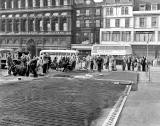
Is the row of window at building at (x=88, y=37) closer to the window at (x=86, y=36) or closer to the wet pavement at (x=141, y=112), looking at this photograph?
the window at (x=86, y=36)

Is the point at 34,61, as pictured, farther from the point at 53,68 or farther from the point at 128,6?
the point at 128,6

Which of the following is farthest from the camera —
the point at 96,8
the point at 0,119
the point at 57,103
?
the point at 96,8

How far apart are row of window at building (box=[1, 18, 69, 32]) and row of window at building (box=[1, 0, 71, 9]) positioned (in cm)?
382

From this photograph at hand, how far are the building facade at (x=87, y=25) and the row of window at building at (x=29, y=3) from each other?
437 centimetres

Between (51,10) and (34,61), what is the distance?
52589 millimetres

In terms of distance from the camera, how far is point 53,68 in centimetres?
3516

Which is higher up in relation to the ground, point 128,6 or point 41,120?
point 128,6

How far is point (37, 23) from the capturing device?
77688mm

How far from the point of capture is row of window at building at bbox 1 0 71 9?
76000 millimetres

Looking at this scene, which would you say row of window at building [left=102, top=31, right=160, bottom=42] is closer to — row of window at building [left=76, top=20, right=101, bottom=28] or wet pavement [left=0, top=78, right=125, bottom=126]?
row of window at building [left=76, top=20, right=101, bottom=28]

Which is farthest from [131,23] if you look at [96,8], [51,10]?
[51,10]

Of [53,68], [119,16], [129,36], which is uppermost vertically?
[119,16]

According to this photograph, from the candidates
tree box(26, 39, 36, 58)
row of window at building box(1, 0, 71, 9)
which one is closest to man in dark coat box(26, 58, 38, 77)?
tree box(26, 39, 36, 58)

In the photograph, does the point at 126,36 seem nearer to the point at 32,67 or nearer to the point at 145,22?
the point at 145,22
